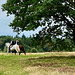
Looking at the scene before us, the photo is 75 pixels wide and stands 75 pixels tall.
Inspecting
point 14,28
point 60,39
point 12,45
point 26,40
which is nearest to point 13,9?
point 14,28

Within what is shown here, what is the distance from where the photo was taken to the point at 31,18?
99.8 feet

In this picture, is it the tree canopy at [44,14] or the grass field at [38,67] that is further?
the tree canopy at [44,14]

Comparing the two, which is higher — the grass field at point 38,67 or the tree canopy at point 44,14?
the tree canopy at point 44,14

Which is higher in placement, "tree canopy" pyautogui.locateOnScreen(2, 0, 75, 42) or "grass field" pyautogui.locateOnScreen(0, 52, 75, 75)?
"tree canopy" pyautogui.locateOnScreen(2, 0, 75, 42)

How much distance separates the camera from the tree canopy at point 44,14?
1170 inches

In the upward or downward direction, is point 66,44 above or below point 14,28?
below

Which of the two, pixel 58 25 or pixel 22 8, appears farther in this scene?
pixel 58 25

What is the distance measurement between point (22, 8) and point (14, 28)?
442cm

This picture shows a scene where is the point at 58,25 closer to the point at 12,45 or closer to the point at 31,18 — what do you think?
the point at 31,18

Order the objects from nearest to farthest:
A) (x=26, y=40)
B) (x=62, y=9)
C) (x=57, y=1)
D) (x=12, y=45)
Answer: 1. (x=57, y=1)
2. (x=62, y=9)
3. (x=12, y=45)
4. (x=26, y=40)

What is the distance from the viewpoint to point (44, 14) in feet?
98.2

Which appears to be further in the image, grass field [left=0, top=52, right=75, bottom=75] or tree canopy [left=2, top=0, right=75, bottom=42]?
tree canopy [left=2, top=0, right=75, bottom=42]

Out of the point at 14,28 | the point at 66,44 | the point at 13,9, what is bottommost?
the point at 66,44

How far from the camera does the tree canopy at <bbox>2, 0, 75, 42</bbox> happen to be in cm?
2971
